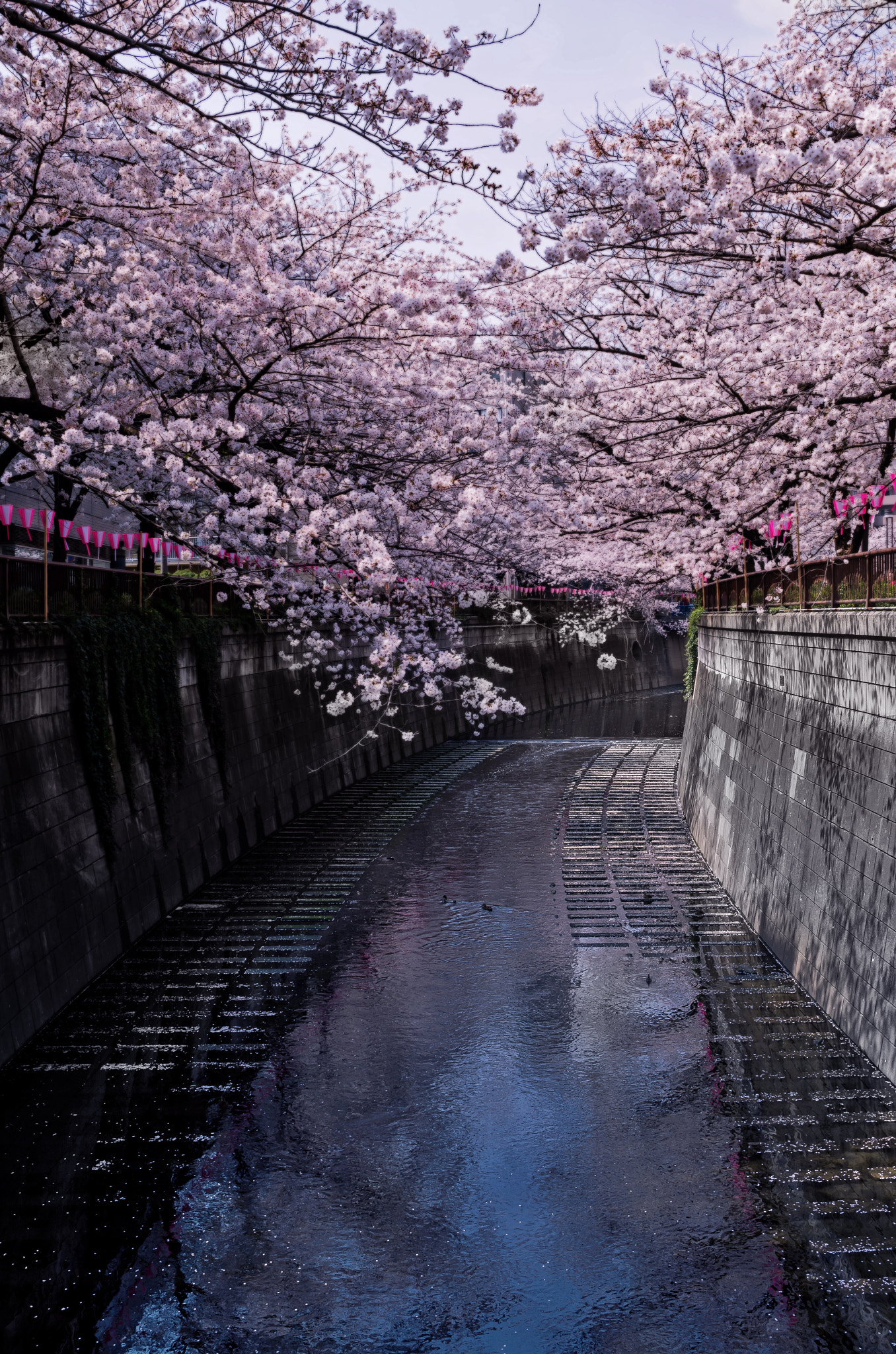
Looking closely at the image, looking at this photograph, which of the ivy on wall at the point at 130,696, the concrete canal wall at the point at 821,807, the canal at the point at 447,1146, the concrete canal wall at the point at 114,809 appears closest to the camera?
the canal at the point at 447,1146

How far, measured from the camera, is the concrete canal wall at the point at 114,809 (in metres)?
14.4

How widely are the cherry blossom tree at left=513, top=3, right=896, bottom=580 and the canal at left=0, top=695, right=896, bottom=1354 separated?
7403 millimetres

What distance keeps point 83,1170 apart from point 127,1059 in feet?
8.74

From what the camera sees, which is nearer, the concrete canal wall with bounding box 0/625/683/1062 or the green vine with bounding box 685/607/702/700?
the concrete canal wall with bounding box 0/625/683/1062

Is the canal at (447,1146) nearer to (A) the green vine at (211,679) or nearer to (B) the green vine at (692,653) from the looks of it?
(A) the green vine at (211,679)

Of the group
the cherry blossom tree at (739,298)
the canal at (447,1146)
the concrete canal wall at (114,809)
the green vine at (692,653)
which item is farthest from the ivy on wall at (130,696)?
the green vine at (692,653)

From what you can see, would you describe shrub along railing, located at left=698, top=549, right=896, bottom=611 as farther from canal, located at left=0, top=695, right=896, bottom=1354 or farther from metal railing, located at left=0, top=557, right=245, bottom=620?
metal railing, located at left=0, top=557, right=245, bottom=620

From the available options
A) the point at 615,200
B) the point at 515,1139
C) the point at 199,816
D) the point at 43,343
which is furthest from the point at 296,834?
the point at 615,200

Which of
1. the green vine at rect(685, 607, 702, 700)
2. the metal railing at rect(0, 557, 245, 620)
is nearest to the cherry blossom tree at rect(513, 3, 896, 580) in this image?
the metal railing at rect(0, 557, 245, 620)

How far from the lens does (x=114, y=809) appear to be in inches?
715

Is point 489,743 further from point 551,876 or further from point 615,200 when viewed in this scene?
point 615,200

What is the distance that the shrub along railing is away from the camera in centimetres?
1373

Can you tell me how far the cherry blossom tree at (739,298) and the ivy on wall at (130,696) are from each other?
7.92 meters

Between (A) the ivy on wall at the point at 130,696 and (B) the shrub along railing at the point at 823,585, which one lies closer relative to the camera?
(B) the shrub along railing at the point at 823,585
